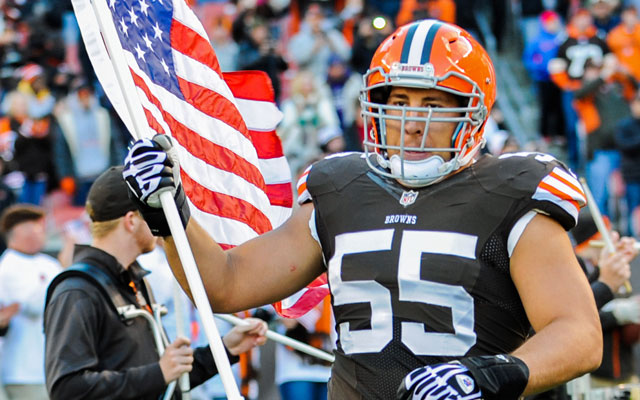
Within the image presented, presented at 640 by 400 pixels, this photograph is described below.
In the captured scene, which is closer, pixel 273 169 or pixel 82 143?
pixel 273 169

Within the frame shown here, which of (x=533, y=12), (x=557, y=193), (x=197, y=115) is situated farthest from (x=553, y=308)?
(x=533, y=12)

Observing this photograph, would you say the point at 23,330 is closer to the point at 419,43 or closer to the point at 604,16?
the point at 419,43

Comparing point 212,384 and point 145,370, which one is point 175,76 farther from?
point 212,384

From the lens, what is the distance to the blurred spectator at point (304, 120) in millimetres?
11828

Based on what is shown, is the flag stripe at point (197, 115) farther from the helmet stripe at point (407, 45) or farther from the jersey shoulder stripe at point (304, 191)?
the helmet stripe at point (407, 45)

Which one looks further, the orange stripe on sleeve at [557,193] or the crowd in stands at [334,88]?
the crowd in stands at [334,88]

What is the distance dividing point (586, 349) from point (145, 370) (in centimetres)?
217

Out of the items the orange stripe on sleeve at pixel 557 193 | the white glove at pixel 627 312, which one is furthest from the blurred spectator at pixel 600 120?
the orange stripe on sleeve at pixel 557 193

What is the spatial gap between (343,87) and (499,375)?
34.3 feet

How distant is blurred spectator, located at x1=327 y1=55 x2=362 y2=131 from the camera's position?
41.5 ft

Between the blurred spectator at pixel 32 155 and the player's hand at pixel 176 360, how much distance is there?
786cm

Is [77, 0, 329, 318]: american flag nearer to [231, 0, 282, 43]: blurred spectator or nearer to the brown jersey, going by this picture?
the brown jersey

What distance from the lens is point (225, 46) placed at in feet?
44.8

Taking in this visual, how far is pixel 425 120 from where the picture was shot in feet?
10.4
